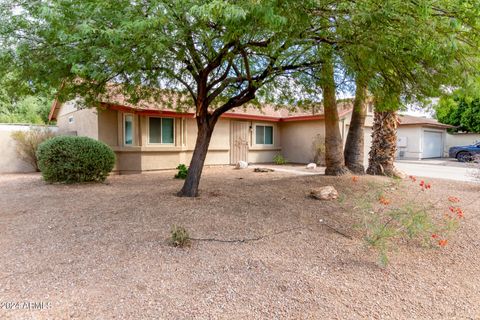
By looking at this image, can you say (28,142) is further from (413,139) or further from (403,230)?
(413,139)

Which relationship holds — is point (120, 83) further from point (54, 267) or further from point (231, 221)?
point (54, 267)

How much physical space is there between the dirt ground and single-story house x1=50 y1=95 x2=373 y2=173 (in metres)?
5.29

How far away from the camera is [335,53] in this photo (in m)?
5.34

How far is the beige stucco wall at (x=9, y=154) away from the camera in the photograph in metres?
12.3

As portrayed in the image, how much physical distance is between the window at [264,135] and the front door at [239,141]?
32.9 inches

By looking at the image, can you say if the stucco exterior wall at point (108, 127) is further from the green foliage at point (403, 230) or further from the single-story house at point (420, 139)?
the single-story house at point (420, 139)

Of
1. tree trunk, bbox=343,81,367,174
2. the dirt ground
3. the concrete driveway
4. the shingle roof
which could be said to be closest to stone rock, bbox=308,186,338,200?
the dirt ground

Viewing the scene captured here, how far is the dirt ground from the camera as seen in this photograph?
9.27 feet

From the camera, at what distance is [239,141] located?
15.5m

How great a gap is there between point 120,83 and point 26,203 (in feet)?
11.8

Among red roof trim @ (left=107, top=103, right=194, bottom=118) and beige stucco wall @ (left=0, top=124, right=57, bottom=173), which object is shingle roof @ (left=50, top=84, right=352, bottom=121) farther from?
beige stucco wall @ (left=0, top=124, right=57, bottom=173)

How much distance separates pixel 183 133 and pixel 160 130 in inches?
44.0

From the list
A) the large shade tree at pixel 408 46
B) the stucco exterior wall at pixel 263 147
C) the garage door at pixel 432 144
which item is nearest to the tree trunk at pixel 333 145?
the large shade tree at pixel 408 46

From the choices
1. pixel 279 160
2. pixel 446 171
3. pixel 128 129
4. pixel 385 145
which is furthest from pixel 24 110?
pixel 446 171
